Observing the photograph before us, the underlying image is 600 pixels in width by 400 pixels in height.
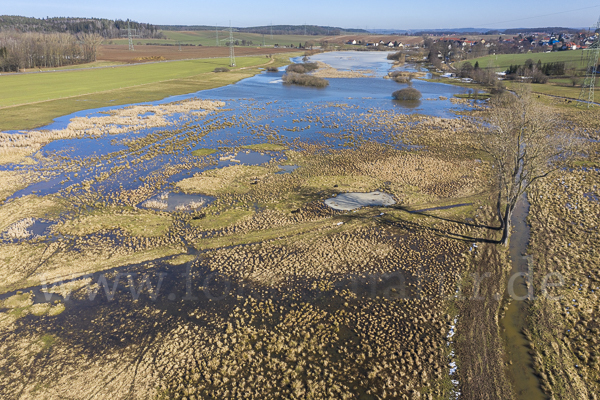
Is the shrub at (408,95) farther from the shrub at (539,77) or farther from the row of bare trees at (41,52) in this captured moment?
the row of bare trees at (41,52)

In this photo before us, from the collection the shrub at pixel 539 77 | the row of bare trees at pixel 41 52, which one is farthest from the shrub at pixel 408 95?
the row of bare trees at pixel 41 52

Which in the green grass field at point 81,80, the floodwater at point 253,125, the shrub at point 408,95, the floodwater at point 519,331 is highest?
the green grass field at point 81,80

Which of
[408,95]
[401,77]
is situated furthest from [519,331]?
[401,77]

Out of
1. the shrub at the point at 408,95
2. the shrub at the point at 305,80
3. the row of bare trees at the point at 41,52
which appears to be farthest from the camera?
the row of bare trees at the point at 41,52

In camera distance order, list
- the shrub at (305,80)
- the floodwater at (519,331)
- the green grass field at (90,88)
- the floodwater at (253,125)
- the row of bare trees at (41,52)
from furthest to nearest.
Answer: the row of bare trees at (41,52)
the shrub at (305,80)
the green grass field at (90,88)
the floodwater at (253,125)
the floodwater at (519,331)

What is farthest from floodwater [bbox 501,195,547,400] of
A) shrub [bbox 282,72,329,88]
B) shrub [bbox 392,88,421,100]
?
shrub [bbox 282,72,329,88]
